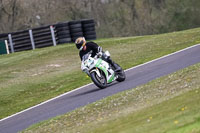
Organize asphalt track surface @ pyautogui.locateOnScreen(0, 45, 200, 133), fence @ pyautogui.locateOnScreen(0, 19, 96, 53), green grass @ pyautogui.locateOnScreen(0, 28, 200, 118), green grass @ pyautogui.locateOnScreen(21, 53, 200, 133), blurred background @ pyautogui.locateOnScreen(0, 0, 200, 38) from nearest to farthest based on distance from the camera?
1. green grass @ pyautogui.locateOnScreen(21, 53, 200, 133)
2. asphalt track surface @ pyautogui.locateOnScreen(0, 45, 200, 133)
3. green grass @ pyautogui.locateOnScreen(0, 28, 200, 118)
4. fence @ pyautogui.locateOnScreen(0, 19, 96, 53)
5. blurred background @ pyautogui.locateOnScreen(0, 0, 200, 38)

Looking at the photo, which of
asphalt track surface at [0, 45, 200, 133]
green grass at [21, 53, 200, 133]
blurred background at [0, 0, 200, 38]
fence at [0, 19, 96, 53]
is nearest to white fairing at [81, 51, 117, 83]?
asphalt track surface at [0, 45, 200, 133]

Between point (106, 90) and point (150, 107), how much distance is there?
5286mm

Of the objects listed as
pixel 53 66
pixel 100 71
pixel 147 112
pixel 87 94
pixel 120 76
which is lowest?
pixel 53 66

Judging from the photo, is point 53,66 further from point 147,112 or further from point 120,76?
point 147,112

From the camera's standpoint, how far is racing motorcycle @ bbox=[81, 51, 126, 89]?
16078mm

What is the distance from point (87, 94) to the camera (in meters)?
16.2

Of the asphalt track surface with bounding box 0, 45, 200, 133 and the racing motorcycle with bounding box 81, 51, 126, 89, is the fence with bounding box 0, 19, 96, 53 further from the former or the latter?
the racing motorcycle with bounding box 81, 51, 126, 89

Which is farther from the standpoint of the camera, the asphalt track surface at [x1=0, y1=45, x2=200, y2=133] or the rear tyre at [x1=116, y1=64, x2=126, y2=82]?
the rear tyre at [x1=116, y1=64, x2=126, y2=82]

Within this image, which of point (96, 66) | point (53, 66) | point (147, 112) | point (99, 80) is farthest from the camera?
point (53, 66)

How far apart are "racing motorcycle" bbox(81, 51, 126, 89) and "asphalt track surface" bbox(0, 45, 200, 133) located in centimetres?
21


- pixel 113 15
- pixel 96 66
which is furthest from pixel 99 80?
pixel 113 15


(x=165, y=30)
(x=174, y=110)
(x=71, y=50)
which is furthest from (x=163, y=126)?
(x=165, y=30)

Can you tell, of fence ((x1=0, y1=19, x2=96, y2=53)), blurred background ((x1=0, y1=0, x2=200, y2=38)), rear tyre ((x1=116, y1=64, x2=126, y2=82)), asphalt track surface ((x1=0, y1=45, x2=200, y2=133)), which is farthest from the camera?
blurred background ((x1=0, y1=0, x2=200, y2=38))

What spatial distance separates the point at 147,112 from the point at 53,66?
15.8 meters
